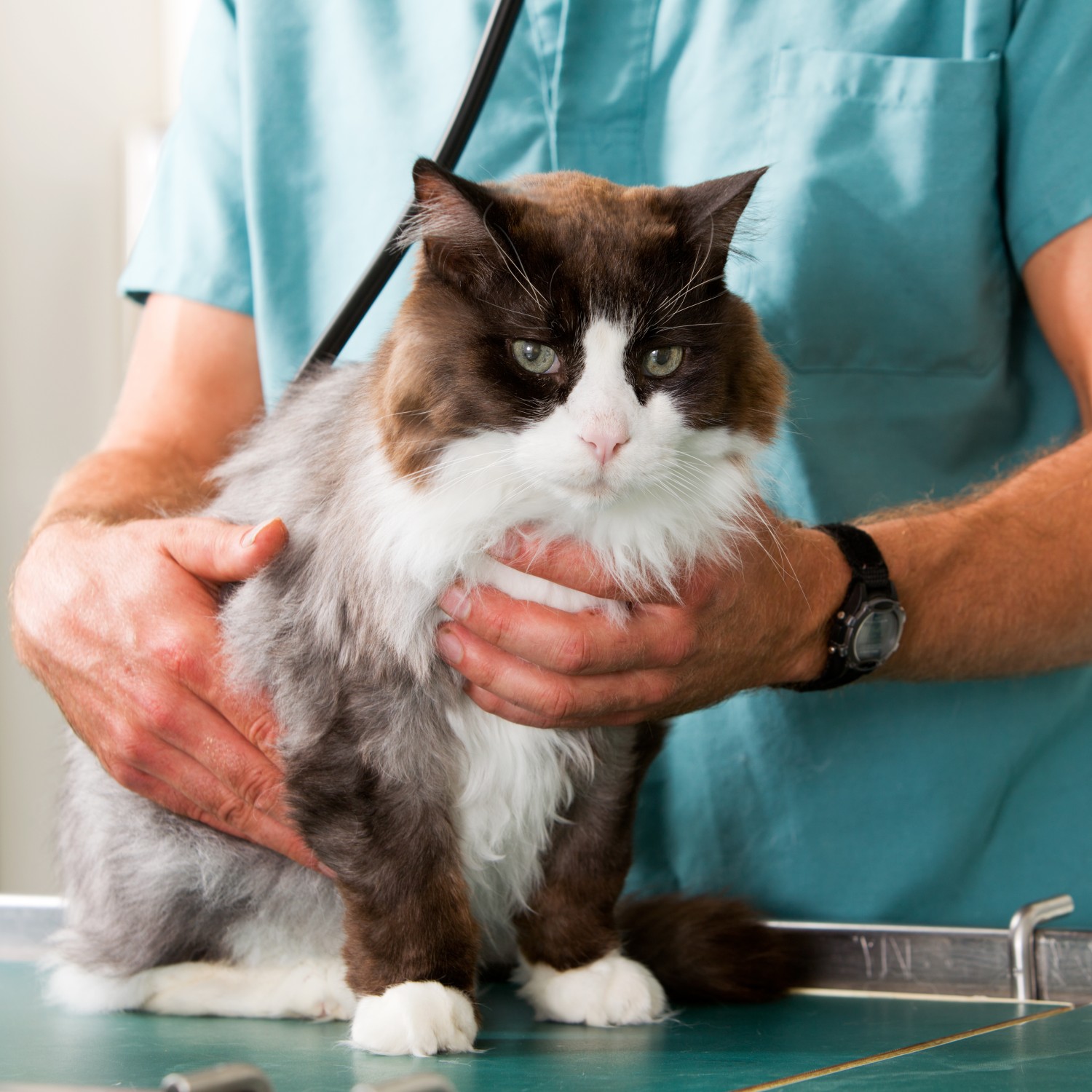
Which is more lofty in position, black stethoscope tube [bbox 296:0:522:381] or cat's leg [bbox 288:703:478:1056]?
black stethoscope tube [bbox 296:0:522:381]

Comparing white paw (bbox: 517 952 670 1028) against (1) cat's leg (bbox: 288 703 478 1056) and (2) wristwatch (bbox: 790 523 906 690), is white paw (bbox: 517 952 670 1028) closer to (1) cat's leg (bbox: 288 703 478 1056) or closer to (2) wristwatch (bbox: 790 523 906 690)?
(1) cat's leg (bbox: 288 703 478 1056)

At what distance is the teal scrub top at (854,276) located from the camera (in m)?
1.59

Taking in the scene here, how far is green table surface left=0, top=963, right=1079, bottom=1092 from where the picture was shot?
3.02 ft

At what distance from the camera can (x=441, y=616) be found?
3.69ft

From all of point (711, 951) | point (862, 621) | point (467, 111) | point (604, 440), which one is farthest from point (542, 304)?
point (711, 951)

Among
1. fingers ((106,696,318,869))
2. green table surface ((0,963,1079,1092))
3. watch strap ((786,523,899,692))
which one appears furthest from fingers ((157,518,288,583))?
watch strap ((786,523,899,692))

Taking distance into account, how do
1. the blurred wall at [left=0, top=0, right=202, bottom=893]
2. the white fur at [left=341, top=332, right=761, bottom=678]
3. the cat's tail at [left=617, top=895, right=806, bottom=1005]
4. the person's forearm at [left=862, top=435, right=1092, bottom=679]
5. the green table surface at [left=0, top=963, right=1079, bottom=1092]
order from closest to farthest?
the green table surface at [left=0, top=963, right=1079, bottom=1092]
the white fur at [left=341, top=332, right=761, bottom=678]
the cat's tail at [left=617, top=895, right=806, bottom=1005]
the person's forearm at [left=862, top=435, right=1092, bottom=679]
the blurred wall at [left=0, top=0, right=202, bottom=893]

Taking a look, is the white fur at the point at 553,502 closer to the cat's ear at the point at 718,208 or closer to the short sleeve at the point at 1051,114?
the cat's ear at the point at 718,208

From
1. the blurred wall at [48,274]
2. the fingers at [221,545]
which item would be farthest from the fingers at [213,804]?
the blurred wall at [48,274]

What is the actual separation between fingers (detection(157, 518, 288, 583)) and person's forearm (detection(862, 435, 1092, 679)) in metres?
0.71

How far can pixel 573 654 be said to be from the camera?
109 cm

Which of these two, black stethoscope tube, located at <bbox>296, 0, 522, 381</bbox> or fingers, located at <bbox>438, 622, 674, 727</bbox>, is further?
black stethoscope tube, located at <bbox>296, 0, 522, 381</bbox>

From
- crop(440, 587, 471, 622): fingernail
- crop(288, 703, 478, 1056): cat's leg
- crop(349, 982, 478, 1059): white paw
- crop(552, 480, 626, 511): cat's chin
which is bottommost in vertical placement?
crop(349, 982, 478, 1059): white paw

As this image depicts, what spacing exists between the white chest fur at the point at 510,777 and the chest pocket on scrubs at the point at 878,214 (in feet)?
2.23
